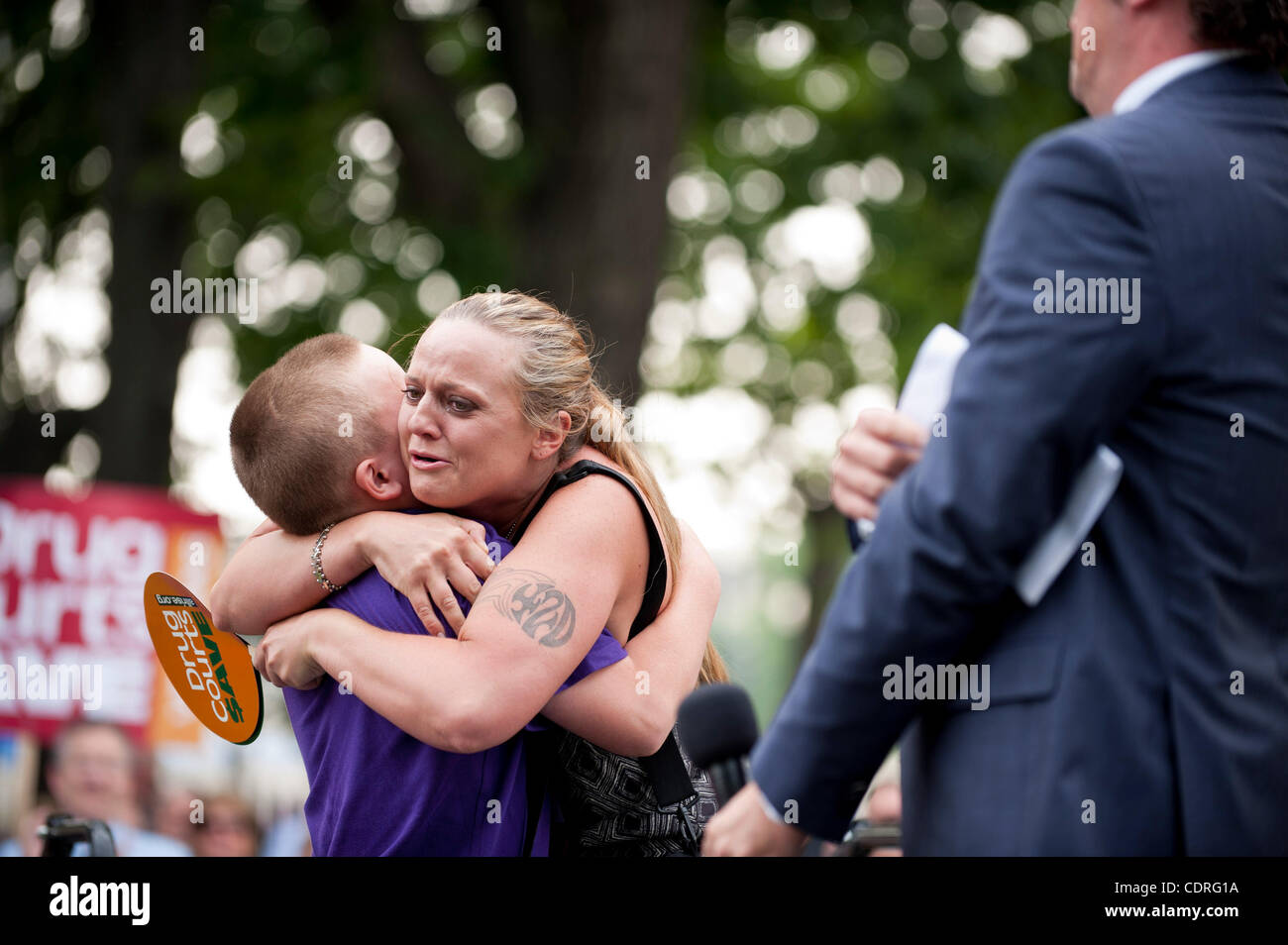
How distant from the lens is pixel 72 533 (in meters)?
7.60

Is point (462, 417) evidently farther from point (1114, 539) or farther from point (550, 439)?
point (1114, 539)

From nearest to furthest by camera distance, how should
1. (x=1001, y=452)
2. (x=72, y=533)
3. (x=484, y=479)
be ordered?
(x=1001, y=452) → (x=484, y=479) → (x=72, y=533)

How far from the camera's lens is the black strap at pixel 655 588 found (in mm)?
2348

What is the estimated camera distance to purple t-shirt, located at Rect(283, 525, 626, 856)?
2.23m

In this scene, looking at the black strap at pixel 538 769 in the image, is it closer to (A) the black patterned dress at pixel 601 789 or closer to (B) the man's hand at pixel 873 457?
(A) the black patterned dress at pixel 601 789

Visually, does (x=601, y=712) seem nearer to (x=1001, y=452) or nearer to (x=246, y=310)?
(x=1001, y=452)

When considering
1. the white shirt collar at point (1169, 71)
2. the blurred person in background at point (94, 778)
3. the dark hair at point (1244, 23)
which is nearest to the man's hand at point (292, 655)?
the white shirt collar at point (1169, 71)

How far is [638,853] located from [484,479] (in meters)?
0.70

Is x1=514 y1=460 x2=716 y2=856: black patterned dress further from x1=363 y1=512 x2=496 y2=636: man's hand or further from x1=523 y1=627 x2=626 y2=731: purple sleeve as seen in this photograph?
x1=363 y1=512 x2=496 y2=636: man's hand

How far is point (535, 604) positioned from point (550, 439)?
14.9 inches

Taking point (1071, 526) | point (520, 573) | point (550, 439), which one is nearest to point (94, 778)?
point (550, 439)

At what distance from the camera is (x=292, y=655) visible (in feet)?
7.50

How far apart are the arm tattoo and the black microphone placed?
242mm

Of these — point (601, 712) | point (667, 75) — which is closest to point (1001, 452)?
point (601, 712)
